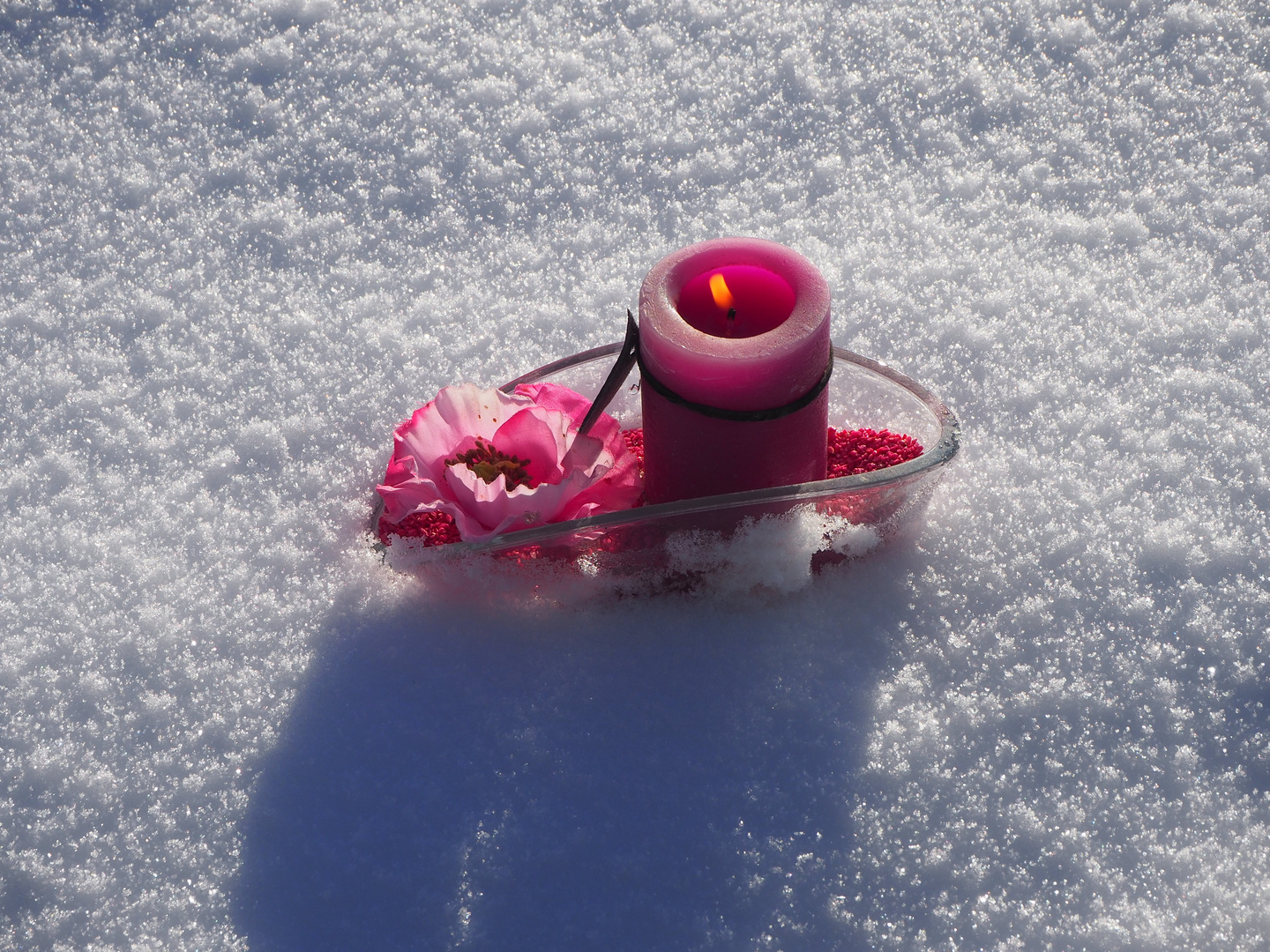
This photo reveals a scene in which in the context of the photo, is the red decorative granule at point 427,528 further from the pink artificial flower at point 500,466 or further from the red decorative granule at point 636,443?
the red decorative granule at point 636,443

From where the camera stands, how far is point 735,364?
51cm

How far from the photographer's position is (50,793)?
1.86ft

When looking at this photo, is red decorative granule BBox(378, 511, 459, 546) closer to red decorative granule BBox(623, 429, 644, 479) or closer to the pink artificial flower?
the pink artificial flower

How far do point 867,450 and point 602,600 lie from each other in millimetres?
179

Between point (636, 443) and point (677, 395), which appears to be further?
point (636, 443)

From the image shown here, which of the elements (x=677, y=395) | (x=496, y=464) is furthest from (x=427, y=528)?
(x=677, y=395)

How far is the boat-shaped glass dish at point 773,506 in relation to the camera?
554 millimetres

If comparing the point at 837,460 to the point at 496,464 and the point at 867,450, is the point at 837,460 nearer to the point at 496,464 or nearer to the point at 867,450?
the point at 867,450

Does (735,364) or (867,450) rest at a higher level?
(735,364)

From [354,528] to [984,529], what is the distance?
0.37m

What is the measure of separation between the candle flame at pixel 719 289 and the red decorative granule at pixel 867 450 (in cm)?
14

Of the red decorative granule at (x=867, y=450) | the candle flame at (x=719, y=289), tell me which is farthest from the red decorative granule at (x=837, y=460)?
the candle flame at (x=719, y=289)

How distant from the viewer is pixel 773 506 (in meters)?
0.56

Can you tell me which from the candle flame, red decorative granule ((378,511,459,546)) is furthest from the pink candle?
red decorative granule ((378,511,459,546))
